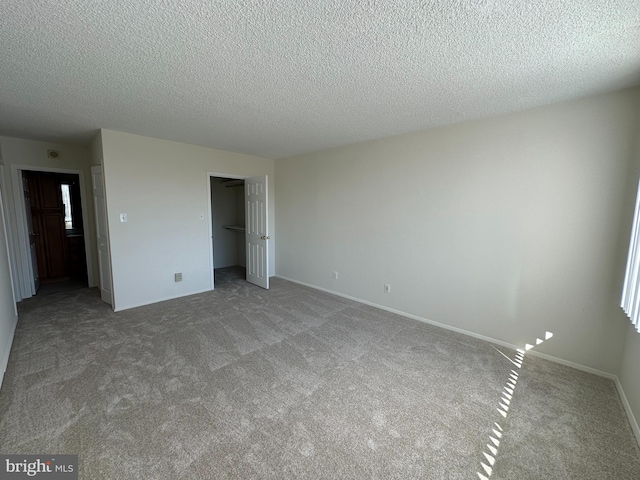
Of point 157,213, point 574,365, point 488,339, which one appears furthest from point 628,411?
point 157,213

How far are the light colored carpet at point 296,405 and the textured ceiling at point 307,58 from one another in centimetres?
238

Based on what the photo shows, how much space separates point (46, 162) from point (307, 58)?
4.75 metres

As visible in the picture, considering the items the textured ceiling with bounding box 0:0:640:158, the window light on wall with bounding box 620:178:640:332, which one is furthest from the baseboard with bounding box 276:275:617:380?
the textured ceiling with bounding box 0:0:640:158

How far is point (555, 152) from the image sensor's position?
2.43 metres

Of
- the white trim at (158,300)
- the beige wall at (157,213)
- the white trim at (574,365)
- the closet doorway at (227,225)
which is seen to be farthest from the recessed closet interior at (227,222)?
the white trim at (574,365)

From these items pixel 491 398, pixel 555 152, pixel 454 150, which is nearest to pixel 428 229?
pixel 454 150

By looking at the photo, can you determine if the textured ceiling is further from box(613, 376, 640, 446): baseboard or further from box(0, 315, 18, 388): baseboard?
box(613, 376, 640, 446): baseboard

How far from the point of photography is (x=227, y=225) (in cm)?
626

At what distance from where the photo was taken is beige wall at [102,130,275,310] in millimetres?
3533

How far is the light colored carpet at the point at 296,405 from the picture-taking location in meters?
1.51

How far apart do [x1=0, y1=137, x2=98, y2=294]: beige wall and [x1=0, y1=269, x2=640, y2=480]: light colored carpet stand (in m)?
1.75

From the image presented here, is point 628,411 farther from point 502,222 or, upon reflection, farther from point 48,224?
point 48,224

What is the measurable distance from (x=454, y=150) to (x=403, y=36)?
1.86 meters

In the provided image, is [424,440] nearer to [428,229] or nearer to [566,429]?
[566,429]
